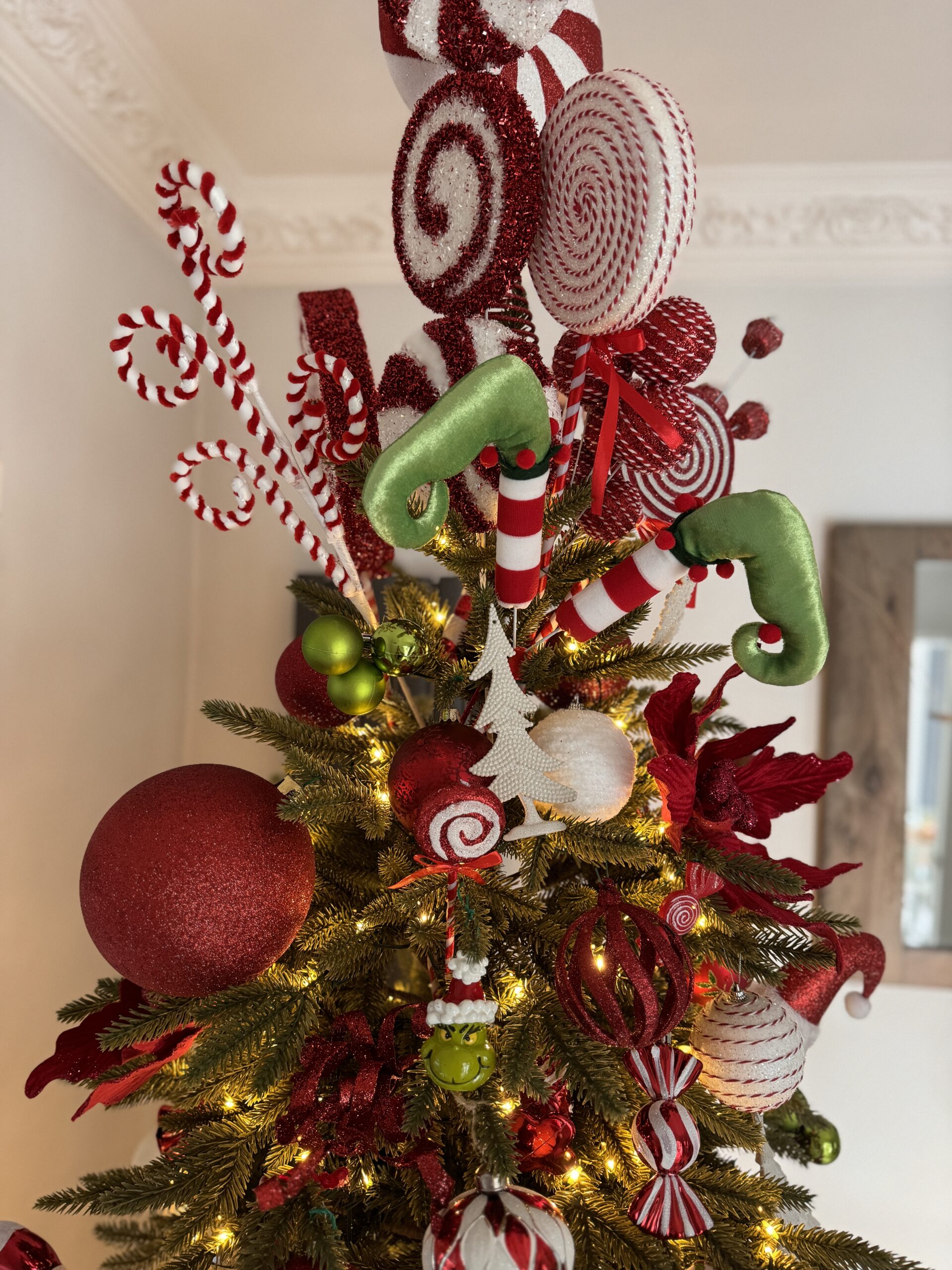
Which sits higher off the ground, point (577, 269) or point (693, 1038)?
point (577, 269)

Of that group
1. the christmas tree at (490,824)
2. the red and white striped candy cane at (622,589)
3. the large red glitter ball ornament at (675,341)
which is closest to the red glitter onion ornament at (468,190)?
the christmas tree at (490,824)

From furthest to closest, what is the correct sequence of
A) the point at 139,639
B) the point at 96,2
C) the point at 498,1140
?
the point at 139,639, the point at 96,2, the point at 498,1140

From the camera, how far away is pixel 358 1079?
555 mm

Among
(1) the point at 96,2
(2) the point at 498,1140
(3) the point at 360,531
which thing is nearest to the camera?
(2) the point at 498,1140

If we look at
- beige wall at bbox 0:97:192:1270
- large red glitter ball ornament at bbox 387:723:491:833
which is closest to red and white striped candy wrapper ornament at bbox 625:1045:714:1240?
large red glitter ball ornament at bbox 387:723:491:833

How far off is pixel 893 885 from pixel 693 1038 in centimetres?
102

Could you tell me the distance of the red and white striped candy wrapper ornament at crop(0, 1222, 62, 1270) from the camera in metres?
0.59

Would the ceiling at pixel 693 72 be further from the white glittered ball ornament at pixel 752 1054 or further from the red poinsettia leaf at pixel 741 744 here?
the white glittered ball ornament at pixel 752 1054

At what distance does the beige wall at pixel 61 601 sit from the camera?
1.08 meters

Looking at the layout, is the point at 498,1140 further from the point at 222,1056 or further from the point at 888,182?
the point at 888,182

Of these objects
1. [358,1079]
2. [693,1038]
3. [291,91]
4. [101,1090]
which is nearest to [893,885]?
[693,1038]

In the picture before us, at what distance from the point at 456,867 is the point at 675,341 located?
1.35 ft

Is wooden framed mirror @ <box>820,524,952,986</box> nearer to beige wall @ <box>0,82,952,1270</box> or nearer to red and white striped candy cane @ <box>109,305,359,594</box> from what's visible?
beige wall @ <box>0,82,952,1270</box>

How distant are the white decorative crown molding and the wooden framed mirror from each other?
1.69 ft
